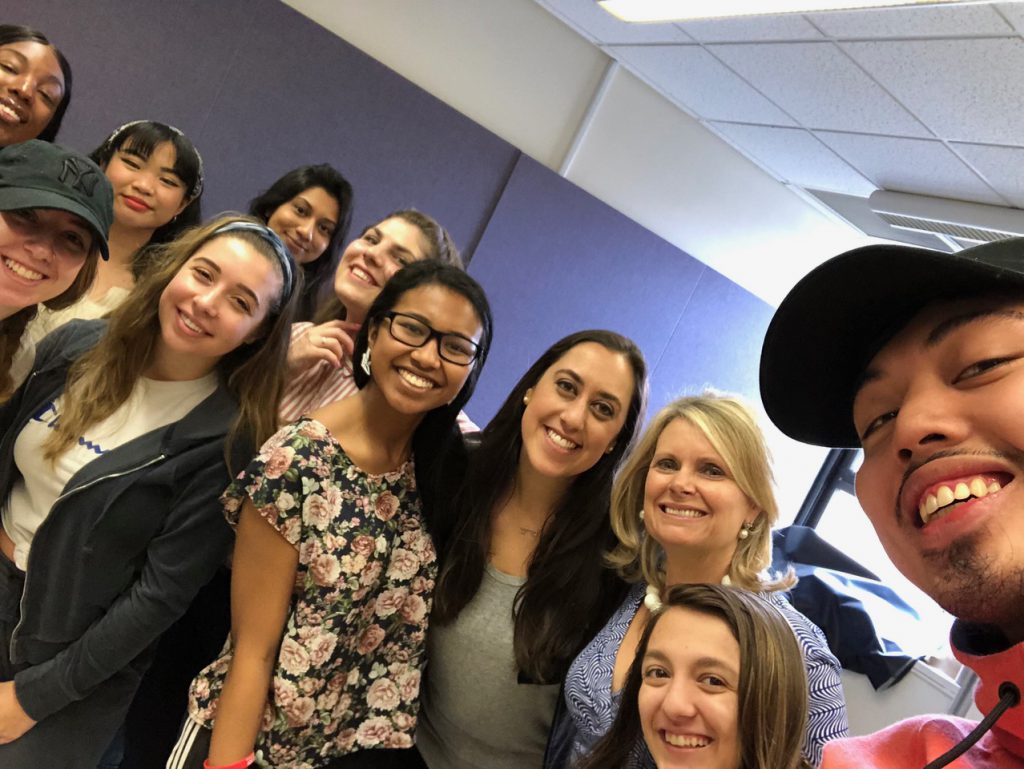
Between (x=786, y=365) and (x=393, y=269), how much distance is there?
1471 millimetres

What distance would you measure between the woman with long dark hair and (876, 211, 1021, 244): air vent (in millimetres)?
2743

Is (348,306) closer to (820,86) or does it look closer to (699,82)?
(820,86)

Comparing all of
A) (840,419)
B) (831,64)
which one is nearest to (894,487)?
(840,419)

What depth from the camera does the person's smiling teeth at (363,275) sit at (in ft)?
6.83

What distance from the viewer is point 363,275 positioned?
2.09 m

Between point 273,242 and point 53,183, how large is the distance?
0.46 m

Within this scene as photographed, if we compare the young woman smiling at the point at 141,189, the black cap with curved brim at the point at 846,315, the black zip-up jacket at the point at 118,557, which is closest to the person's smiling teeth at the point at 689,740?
the black cap with curved brim at the point at 846,315

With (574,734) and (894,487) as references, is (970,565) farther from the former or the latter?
(574,734)

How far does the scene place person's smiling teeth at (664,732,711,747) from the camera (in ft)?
3.68

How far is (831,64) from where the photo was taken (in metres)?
2.66

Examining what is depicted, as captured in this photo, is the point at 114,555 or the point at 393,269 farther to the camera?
the point at 393,269

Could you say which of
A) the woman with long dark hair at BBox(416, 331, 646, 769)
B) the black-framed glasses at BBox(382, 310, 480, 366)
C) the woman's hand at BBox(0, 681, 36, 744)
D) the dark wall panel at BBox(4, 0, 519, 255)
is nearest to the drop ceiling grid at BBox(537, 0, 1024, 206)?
the dark wall panel at BBox(4, 0, 519, 255)

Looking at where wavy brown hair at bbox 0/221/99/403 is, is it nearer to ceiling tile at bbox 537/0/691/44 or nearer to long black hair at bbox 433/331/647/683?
long black hair at bbox 433/331/647/683

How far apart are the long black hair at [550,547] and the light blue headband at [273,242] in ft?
2.05
